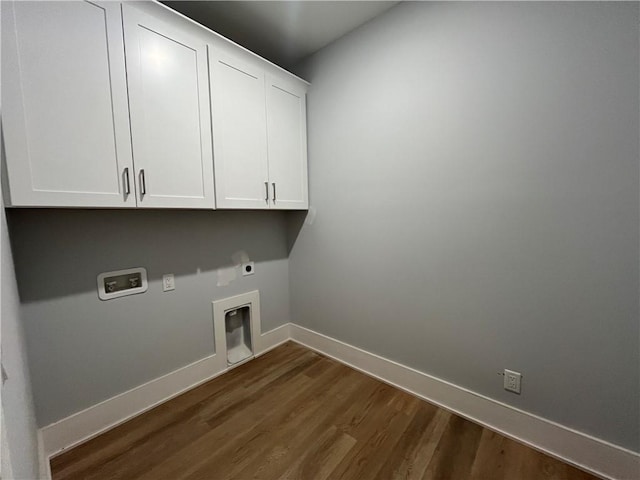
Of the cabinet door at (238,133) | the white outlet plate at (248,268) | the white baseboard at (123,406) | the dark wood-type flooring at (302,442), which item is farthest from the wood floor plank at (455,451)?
the cabinet door at (238,133)

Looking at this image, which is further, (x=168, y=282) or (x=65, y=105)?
(x=168, y=282)

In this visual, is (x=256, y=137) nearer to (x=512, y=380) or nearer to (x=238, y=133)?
(x=238, y=133)

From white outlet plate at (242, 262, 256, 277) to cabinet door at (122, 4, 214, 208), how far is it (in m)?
0.76

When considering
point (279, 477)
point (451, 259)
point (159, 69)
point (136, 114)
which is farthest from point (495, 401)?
point (159, 69)

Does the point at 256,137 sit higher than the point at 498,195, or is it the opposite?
the point at 256,137

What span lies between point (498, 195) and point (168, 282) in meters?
2.18

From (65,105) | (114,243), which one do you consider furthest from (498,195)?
(114,243)

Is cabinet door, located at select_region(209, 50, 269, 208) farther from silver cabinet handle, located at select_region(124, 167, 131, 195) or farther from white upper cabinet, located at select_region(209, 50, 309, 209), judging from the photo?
silver cabinet handle, located at select_region(124, 167, 131, 195)

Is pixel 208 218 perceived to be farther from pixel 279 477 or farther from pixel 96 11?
pixel 279 477

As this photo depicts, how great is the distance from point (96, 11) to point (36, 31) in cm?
28

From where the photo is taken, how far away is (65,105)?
1.12 metres

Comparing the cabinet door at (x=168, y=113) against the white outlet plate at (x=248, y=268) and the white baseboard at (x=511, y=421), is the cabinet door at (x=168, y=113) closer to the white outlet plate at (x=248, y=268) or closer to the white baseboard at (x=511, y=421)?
the white outlet plate at (x=248, y=268)

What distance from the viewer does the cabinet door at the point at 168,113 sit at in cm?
132

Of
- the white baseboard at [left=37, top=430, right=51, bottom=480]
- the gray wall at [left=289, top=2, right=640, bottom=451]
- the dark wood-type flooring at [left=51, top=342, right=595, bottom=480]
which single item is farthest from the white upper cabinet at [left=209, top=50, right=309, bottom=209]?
the white baseboard at [left=37, top=430, right=51, bottom=480]
